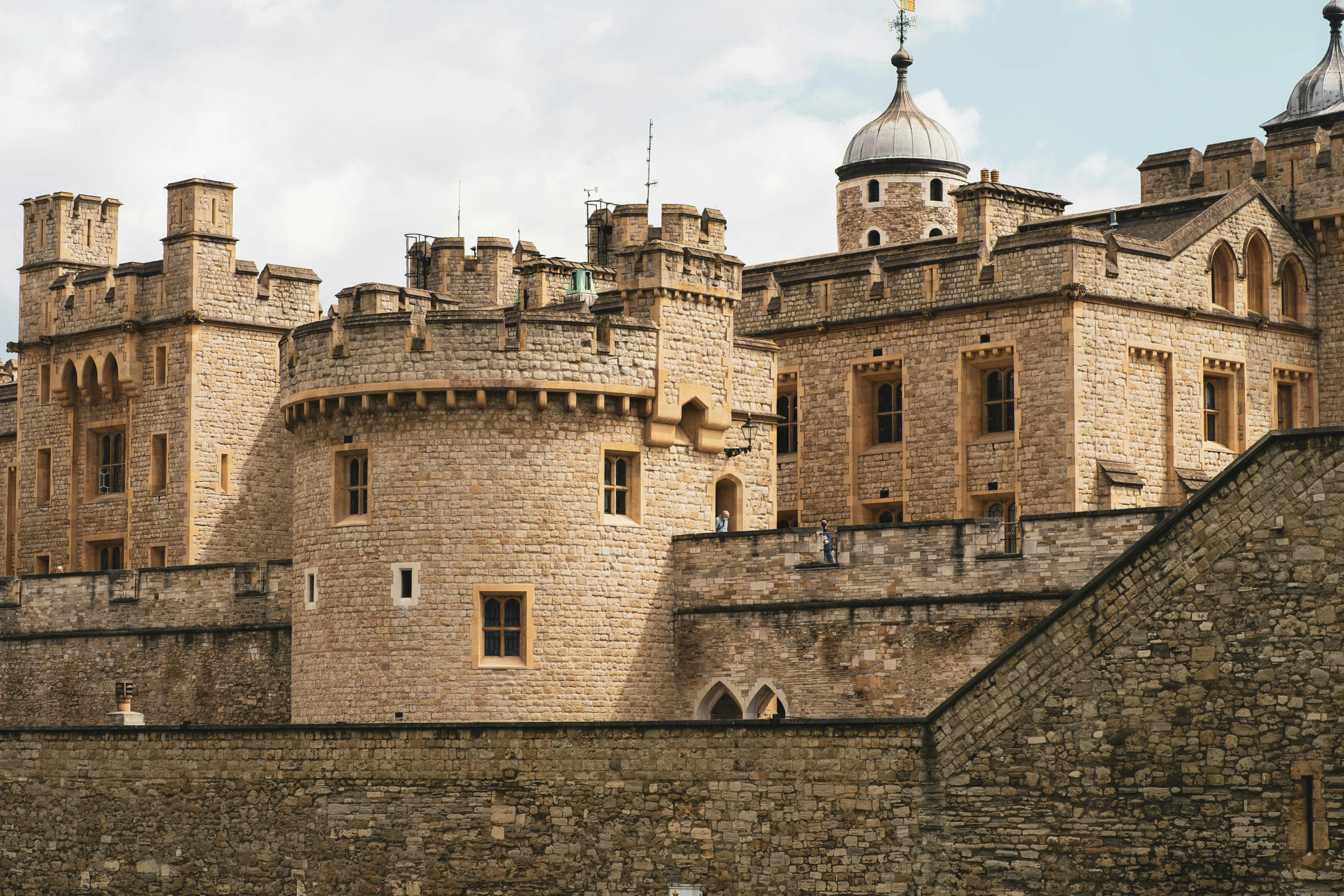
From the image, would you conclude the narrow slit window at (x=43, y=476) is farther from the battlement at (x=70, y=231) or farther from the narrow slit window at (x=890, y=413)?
the narrow slit window at (x=890, y=413)

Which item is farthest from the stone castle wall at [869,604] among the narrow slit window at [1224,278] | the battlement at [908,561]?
the narrow slit window at [1224,278]

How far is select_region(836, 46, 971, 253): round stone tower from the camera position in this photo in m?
56.8

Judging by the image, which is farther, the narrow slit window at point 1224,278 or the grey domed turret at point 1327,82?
the grey domed turret at point 1327,82

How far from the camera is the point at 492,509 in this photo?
36625mm

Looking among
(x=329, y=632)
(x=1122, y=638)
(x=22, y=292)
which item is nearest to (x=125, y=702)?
(x=329, y=632)

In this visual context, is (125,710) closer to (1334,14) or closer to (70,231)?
(70,231)

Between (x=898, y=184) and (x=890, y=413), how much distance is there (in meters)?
12.8

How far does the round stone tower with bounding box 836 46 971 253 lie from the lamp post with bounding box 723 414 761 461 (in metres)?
16.4

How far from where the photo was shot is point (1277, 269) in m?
45.7

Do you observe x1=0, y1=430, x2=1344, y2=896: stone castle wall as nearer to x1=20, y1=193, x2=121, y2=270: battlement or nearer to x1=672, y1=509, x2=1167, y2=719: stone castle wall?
x1=672, y1=509, x2=1167, y2=719: stone castle wall

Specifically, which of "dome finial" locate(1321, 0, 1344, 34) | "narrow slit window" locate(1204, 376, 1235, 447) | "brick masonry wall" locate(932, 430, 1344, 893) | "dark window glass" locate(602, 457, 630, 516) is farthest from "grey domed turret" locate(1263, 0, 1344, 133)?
"brick masonry wall" locate(932, 430, 1344, 893)

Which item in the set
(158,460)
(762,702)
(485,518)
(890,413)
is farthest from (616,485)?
(158,460)

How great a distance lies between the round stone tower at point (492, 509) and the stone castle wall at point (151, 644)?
13.7 ft

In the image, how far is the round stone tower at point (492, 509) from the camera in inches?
1437
